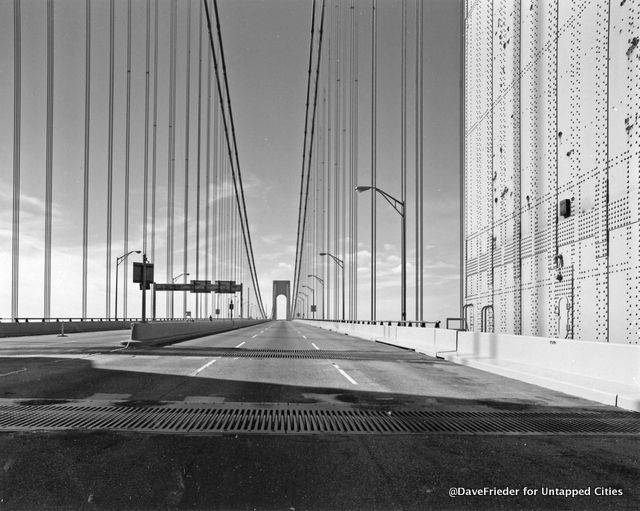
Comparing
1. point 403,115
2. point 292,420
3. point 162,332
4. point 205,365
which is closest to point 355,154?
point 403,115

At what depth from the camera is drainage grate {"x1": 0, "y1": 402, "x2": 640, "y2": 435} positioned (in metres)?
6.32

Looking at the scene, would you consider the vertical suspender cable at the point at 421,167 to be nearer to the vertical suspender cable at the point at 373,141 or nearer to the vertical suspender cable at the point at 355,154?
the vertical suspender cable at the point at 373,141

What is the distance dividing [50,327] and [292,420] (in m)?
35.3

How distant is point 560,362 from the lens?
1051 cm

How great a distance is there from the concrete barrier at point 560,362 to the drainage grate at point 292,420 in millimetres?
1032

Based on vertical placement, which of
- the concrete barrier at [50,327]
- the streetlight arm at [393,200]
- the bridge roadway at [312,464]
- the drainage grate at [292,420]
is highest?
the streetlight arm at [393,200]

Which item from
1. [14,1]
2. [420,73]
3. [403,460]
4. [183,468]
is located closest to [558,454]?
[403,460]

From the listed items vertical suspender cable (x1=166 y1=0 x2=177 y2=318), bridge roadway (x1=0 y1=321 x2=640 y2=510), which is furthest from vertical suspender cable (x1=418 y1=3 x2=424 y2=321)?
vertical suspender cable (x1=166 y1=0 x2=177 y2=318)

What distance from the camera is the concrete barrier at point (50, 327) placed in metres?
31.1

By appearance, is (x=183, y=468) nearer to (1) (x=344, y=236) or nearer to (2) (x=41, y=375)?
(2) (x=41, y=375)

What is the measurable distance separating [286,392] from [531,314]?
6.97 meters

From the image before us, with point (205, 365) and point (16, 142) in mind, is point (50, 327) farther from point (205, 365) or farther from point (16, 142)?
point (205, 365)

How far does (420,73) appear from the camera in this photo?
32062 mm

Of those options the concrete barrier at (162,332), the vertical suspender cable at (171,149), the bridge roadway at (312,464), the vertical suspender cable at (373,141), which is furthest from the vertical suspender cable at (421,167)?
the vertical suspender cable at (171,149)
